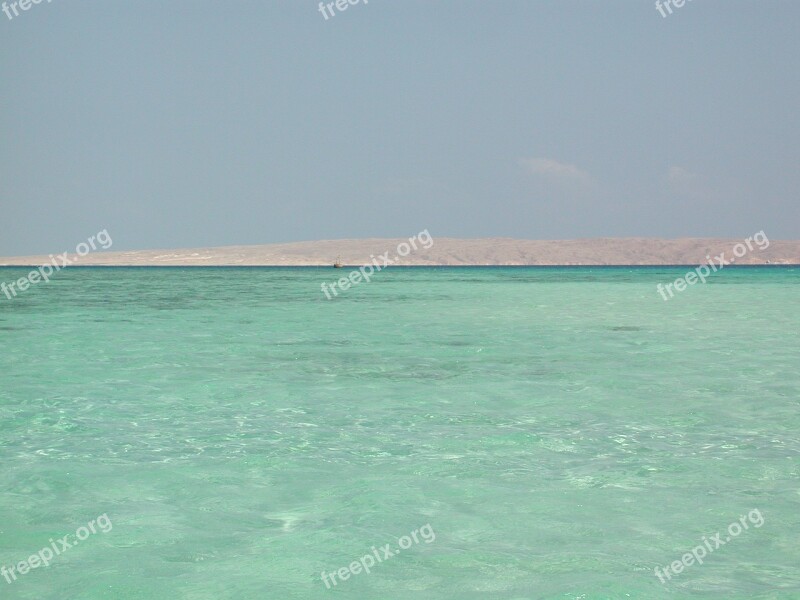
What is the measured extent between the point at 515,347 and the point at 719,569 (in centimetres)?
1452

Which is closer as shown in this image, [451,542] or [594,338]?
[451,542]

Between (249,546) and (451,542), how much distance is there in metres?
1.52

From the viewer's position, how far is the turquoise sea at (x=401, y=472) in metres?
6.25

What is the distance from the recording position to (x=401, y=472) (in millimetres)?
8789

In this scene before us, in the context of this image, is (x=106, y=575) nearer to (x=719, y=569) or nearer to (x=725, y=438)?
(x=719, y=569)

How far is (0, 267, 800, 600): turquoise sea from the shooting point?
625 cm

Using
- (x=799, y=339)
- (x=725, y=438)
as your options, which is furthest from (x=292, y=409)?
(x=799, y=339)

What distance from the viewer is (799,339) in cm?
2289

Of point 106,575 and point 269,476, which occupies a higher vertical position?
point 106,575

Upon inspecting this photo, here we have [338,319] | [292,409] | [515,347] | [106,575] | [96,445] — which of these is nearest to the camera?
[106,575]

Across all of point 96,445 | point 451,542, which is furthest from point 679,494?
point 96,445

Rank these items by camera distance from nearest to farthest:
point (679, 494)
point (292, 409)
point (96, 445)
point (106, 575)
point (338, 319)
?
point (106, 575) → point (679, 494) → point (96, 445) → point (292, 409) → point (338, 319)

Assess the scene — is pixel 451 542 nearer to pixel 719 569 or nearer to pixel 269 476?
pixel 719 569

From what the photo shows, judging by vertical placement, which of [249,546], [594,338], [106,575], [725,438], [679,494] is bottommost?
[594,338]
